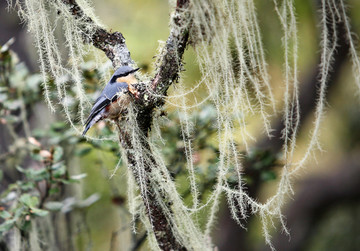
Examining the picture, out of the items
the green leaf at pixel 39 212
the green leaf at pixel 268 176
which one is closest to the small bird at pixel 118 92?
the green leaf at pixel 39 212

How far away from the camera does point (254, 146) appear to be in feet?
5.45

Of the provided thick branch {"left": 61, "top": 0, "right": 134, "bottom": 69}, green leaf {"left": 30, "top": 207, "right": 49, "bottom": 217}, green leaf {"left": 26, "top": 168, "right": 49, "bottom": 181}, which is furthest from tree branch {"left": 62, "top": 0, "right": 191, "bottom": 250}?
green leaf {"left": 26, "top": 168, "right": 49, "bottom": 181}

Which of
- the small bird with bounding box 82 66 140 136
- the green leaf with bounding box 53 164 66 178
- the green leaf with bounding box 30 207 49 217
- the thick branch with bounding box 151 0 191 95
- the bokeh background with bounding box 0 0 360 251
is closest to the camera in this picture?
the thick branch with bounding box 151 0 191 95

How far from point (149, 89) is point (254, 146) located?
2.93ft

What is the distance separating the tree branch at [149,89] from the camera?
0.81 m

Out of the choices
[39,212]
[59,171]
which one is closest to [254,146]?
[59,171]

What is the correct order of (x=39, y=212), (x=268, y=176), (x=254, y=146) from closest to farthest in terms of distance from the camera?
(x=39, y=212) < (x=268, y=176) < (x=254, y=146)

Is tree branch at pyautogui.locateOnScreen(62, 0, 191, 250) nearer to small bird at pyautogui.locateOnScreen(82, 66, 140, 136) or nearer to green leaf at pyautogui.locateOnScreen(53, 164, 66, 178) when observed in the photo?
small bird at pyautogui.locateOnScreen(82, 66, 140, 136)

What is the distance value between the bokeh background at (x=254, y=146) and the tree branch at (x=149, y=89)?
379 mm

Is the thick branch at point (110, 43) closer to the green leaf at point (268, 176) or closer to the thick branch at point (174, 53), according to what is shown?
the thick branch at point (174, 53)

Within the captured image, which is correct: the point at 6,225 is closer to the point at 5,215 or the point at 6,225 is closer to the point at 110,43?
the point at 5,215

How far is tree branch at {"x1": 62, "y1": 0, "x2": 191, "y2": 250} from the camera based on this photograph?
812 millimetres

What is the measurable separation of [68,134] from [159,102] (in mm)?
625

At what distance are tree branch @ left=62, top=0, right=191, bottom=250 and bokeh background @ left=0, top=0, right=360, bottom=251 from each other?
379mm
